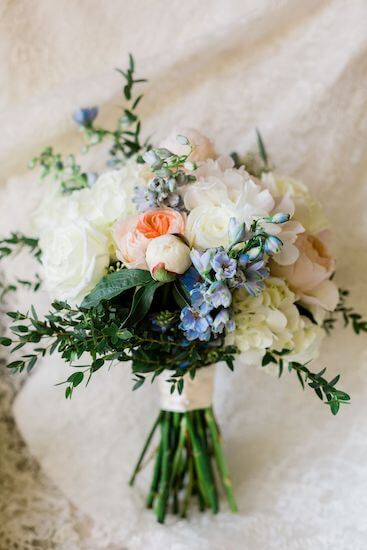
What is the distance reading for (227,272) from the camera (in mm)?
760

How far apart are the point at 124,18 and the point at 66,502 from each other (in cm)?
94

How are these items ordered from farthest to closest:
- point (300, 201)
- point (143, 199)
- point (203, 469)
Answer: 1. point (203, 469)
2. point (300, 201)
3. point (143, 199)

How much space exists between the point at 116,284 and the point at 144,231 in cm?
8

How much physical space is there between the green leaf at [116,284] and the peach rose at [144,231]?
1 cm

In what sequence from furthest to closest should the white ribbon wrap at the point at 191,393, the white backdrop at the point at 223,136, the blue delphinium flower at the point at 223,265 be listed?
the white backdrop at the point at 223,136, the white ribbon wrap at the point at 191,393, the blue delphinium flower at the point at 223,265

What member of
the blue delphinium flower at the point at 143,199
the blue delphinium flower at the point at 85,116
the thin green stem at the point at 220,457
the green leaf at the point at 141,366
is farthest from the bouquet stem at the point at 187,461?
the blue delphinium flower at the point at 85,116

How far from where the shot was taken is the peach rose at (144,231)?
0.83m

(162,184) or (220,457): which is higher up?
(162,184)

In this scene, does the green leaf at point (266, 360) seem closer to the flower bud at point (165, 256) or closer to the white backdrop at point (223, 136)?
the flower bud at point (165, 256)

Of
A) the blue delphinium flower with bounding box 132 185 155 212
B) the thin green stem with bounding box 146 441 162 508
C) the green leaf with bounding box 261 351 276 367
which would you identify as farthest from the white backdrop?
the blue delphinium flower with bounding box 132 185 155 212

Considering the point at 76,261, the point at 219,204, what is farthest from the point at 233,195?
the point at 76,261

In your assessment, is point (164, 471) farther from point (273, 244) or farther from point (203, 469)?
point (273, 244)

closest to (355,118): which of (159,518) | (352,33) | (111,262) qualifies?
(352,33)

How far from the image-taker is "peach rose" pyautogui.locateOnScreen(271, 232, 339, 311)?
2.97ft
